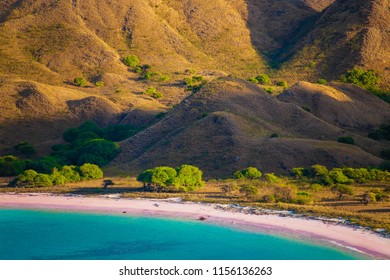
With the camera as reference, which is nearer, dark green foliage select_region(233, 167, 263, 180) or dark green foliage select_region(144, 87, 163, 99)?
dark green foliage select_region(233, 167, 263, 180)

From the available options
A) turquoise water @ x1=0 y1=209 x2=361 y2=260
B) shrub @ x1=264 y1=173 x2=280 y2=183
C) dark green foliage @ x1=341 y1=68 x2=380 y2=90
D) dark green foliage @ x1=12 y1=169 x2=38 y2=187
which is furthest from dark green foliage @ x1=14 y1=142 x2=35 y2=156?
dark green foliage @ x1=341 y1=68 x2=380 y2=90

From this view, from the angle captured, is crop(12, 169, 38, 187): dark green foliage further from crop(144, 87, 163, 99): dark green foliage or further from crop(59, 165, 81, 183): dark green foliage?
crop(144, 87, 163, 99): dark green foliage

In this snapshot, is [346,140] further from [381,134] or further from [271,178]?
[271,178]

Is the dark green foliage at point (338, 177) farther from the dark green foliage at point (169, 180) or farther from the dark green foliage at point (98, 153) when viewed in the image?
the dark green foliage at point (98, 153)

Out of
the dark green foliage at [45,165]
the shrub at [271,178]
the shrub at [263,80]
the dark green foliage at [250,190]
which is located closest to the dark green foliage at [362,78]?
the shrub at [263,80]

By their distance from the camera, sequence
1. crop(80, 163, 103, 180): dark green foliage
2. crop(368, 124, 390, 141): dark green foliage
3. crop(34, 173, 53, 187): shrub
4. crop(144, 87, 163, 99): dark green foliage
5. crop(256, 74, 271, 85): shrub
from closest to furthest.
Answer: crop(34, 173, 53, 187): shrub → crop(80, 163, 103, 180): dark green foliage → crop(368, 124, 390, 141): dark green foliage → crop(144, 87, 163, 99): dark green foliage → crop(256, 74, 271, 85): shrub

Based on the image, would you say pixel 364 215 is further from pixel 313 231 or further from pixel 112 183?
pixel 112 183

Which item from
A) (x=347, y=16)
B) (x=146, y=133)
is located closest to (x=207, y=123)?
(x=146, y=133)
